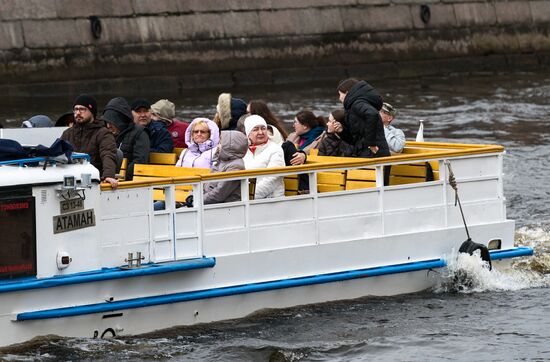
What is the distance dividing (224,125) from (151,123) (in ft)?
3.06

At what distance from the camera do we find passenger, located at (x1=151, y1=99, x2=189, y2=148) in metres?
14.1

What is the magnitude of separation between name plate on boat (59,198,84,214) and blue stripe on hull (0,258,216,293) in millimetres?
508

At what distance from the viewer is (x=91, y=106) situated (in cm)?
1204

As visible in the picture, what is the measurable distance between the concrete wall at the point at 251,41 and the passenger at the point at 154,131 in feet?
45.3

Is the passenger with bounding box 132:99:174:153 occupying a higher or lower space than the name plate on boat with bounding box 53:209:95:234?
higher

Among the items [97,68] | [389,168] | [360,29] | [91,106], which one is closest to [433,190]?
[389,168]

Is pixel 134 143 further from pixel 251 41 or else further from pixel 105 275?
pixel 251 41

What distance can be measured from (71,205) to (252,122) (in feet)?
7.55

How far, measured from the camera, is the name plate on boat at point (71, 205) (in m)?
11.0

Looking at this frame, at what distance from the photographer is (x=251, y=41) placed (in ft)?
102

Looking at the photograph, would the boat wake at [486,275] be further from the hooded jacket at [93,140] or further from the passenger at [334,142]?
the hooded jacket at [93,140]

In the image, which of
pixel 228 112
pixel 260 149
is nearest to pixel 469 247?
pixel 260 149

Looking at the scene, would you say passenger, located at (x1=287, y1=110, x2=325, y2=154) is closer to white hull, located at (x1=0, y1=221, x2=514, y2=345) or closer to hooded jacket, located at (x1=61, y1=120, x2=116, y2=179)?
white hull, located at (x1=0, y1=221, x2=514, y2=345)

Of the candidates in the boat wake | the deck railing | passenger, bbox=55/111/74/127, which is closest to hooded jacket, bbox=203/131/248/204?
the deck railing
